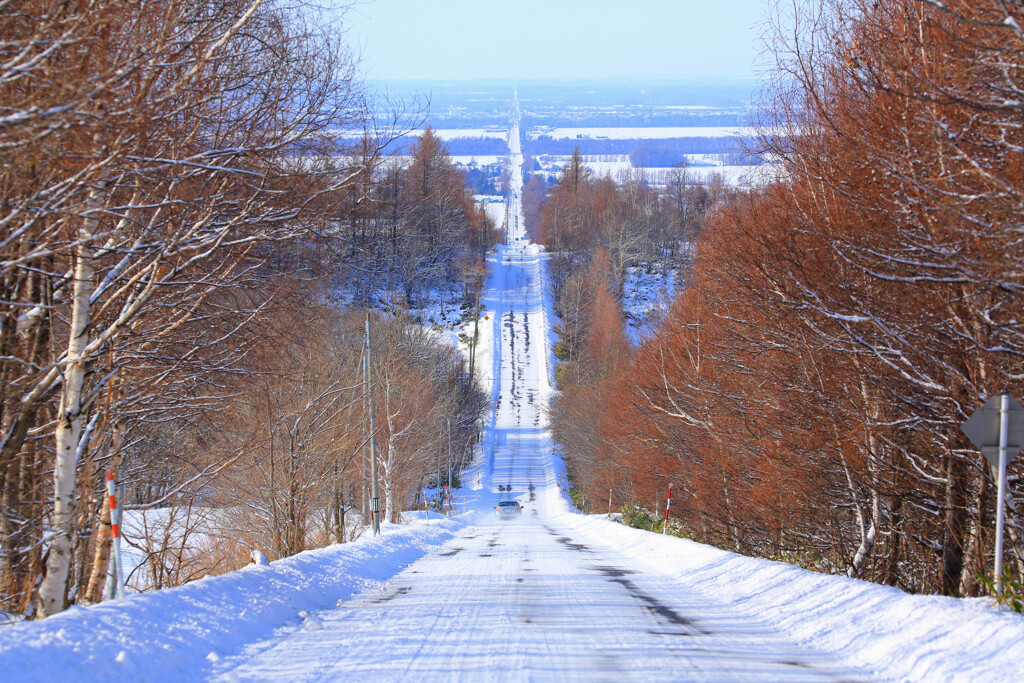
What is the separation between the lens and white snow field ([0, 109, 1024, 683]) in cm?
645

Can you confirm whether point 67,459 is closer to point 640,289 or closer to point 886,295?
point 886,295

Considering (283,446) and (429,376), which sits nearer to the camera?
(283,446)

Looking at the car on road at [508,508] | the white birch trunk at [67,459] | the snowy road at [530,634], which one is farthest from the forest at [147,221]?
the car on road at [508,508]

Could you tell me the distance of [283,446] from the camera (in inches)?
891

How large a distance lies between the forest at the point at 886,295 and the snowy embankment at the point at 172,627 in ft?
25.2

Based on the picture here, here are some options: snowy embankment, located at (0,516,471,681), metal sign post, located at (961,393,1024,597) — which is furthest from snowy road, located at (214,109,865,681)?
metal sign post, located at (961,393,1024,597)

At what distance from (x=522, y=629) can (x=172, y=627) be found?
11.4ft

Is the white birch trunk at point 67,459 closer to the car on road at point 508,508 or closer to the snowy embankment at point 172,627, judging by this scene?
the snowy embankment at point 172,627

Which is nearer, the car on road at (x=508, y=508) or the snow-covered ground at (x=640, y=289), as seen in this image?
the car on road at (x=508, y=508)

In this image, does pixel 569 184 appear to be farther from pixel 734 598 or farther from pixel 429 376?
pixel 734 598

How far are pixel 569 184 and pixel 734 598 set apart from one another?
418 feet

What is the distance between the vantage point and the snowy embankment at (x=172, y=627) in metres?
5.66

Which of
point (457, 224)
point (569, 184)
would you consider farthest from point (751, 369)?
point (569, 184)

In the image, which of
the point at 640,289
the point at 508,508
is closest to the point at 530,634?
the point at 508,508
